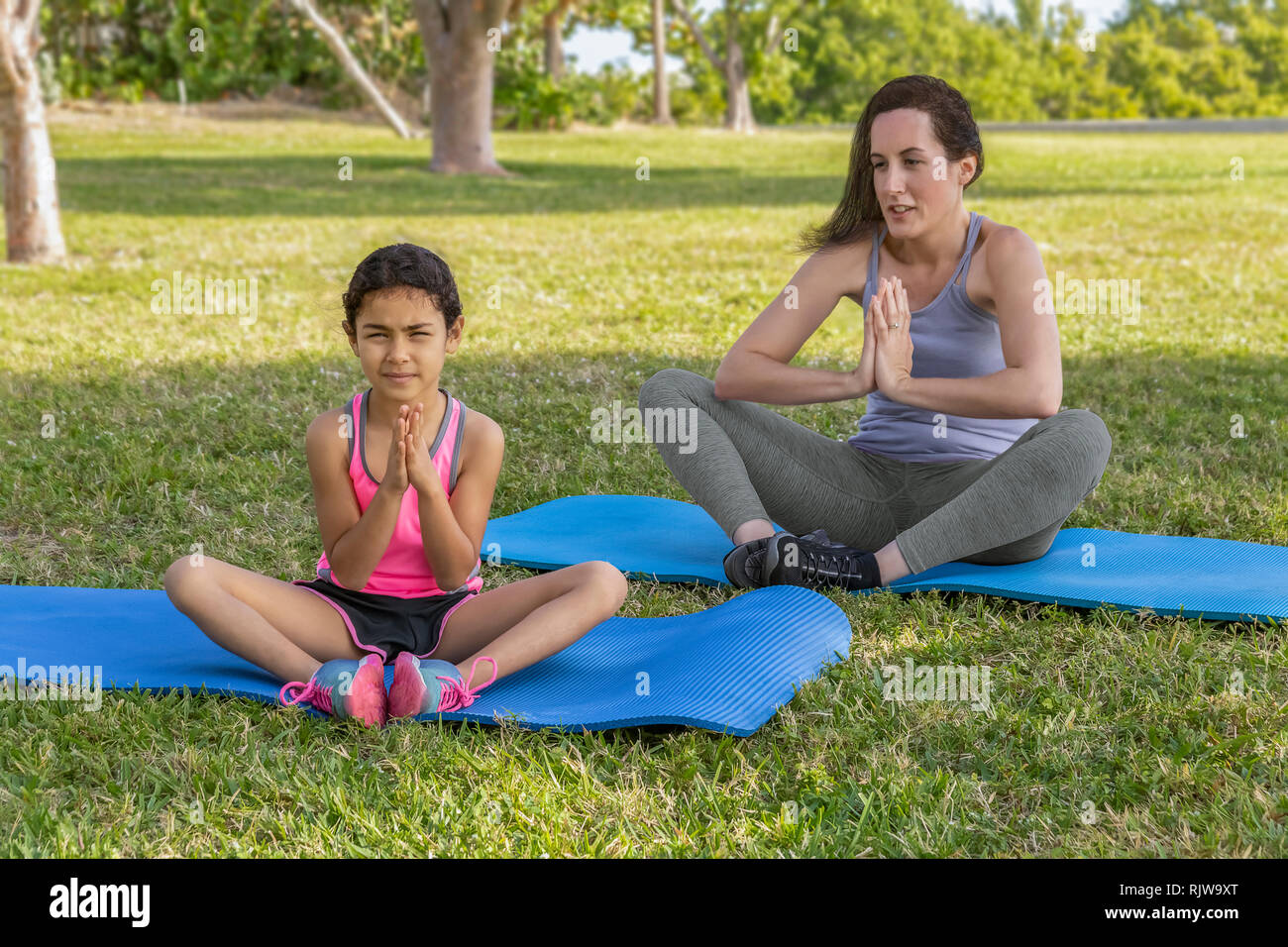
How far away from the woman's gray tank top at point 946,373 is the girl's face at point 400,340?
1508mm

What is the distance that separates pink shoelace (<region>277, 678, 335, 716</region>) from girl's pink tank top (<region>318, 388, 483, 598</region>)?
296mm

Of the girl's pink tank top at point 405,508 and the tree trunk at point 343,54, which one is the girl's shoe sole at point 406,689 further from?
the tree trunk at point 343,54

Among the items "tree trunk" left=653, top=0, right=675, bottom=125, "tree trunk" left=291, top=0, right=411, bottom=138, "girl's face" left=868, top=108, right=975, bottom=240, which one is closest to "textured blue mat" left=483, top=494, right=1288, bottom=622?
"girl's face" left=868, top=108, right=975, bottom=240

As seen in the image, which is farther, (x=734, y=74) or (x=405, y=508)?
(x=734, y=74)

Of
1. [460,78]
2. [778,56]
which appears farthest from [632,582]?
[778,56]

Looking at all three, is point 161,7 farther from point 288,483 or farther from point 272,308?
point 288,483

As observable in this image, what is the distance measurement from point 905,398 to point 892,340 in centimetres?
18

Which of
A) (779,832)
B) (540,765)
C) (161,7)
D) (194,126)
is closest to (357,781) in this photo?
(540,765)

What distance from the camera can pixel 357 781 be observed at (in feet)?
8.70

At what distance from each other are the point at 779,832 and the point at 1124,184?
17.4 m

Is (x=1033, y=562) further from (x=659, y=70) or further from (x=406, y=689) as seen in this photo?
(x=659, y=70)

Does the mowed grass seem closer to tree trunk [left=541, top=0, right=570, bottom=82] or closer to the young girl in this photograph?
the young girl

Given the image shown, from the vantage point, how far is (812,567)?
377cm

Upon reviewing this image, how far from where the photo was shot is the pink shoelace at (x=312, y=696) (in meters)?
→ 2.92
